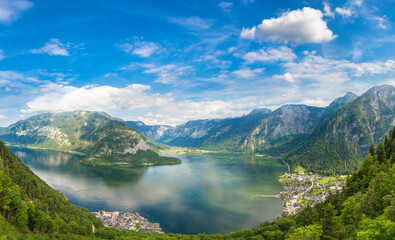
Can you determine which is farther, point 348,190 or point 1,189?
point 348,190

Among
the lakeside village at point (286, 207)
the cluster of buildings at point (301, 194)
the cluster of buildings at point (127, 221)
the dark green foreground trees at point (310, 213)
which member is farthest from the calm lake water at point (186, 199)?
the dark green foreground trees at point (310, 213)

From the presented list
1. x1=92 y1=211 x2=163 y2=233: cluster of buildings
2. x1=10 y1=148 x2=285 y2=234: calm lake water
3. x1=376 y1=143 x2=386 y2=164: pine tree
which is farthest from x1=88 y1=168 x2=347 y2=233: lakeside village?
x1=376 y1=143 x2=386 y2=164: pine tree

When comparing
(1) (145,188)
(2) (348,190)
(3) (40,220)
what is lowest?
(1) (145,188)

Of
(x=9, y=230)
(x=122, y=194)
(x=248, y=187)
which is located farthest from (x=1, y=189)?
(x=248, y=187)

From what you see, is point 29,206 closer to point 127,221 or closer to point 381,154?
point 127,221

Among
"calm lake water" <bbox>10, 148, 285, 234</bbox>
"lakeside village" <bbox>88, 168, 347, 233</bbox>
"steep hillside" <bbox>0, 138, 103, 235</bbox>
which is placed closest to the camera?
"steep hillside" <bbox>0, 138, 103, 235</bbox>

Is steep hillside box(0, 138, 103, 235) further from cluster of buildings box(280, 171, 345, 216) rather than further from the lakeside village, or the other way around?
cluster of buildings box(280, 171, 345, 216)

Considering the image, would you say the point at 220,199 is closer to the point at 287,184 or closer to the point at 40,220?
the point at 287,184
